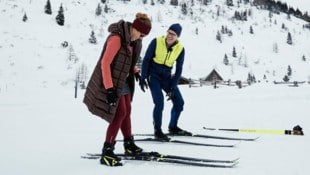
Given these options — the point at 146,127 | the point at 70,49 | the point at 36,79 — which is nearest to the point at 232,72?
the point at 70,49

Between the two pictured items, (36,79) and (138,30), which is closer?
(138,30)

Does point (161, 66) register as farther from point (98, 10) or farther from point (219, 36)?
point (219, 36)

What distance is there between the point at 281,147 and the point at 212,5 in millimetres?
82044

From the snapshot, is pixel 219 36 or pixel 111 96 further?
pixel 219 36

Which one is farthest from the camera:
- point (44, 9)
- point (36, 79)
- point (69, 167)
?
point (44, 9)

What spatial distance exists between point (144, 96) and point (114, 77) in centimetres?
1544

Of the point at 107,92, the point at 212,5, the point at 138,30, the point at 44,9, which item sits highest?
the point at 212,5

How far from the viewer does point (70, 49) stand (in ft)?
141

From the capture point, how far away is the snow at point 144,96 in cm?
386

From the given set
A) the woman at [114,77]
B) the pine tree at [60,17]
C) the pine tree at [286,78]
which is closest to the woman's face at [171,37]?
the woman at [114,77]

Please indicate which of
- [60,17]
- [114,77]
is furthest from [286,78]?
[114,77]

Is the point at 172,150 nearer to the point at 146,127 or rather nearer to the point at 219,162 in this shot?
the point at 219,162

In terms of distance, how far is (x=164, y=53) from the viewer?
5.07 metres

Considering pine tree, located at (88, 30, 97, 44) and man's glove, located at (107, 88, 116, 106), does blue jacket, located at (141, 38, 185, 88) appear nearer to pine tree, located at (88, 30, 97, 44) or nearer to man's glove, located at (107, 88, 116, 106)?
man's glove, located at (107, 88, 116, 106)
